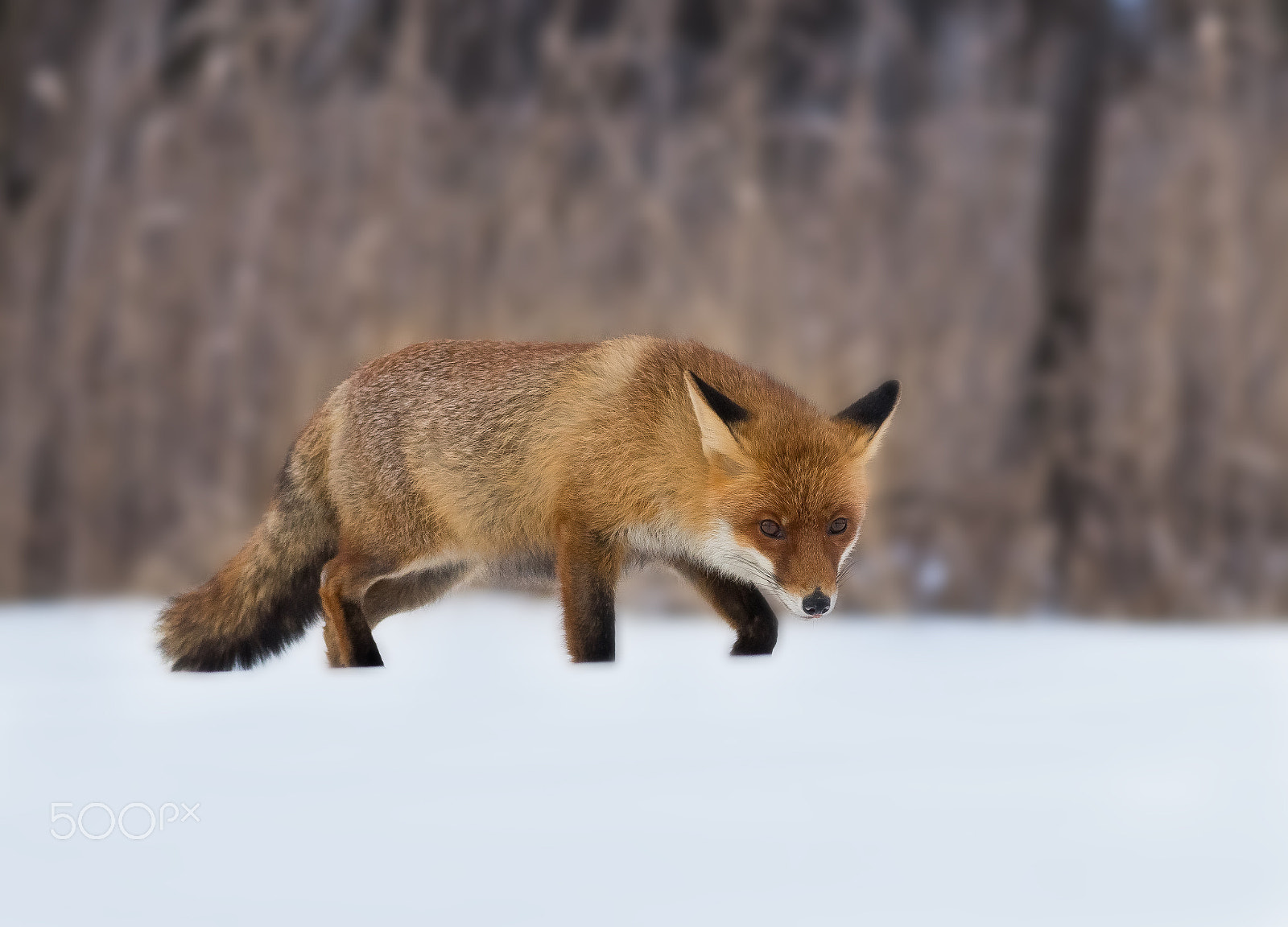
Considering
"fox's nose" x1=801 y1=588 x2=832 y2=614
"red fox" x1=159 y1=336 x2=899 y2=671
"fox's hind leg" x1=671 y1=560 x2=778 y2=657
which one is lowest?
"fox's hind leg" x1=671 y1=560 x2=778 y2=657

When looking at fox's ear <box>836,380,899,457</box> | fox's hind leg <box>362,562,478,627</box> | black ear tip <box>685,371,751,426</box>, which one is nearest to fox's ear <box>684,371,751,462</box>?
black ear tip <box>685,371,751,426</box>

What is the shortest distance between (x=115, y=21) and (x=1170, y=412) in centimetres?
406

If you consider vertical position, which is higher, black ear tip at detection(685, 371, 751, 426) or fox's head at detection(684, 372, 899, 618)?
black ear tip at detection(685, 371, 751, 426)

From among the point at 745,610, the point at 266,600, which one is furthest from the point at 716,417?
the point at 266,600

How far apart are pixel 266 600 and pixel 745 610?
98cm

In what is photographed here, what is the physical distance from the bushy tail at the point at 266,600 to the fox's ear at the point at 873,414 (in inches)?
42.2

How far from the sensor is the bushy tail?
2.74 m

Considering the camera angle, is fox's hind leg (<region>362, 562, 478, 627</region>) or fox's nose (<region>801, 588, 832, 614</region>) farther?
fox's hind leg (<region>362, 562, 478, 627</region>)

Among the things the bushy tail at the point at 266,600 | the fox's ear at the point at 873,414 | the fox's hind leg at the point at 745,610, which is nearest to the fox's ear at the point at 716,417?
the fox's ear at the point at 873,414

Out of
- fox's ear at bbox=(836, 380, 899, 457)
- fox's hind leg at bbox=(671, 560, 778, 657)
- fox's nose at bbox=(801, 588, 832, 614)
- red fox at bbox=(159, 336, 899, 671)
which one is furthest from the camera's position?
fox's hind leg at bbox=(671, 560, 778, 657)

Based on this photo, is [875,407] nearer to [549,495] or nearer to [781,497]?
[781,497]

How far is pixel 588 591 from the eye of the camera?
2439 mm

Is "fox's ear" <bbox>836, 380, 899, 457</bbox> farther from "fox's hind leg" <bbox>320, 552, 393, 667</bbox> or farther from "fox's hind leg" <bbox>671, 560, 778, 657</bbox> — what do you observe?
"fox's hind leg" <bbox>320, 552, 393, 667</bbox>

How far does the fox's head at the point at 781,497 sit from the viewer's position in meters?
2.31
